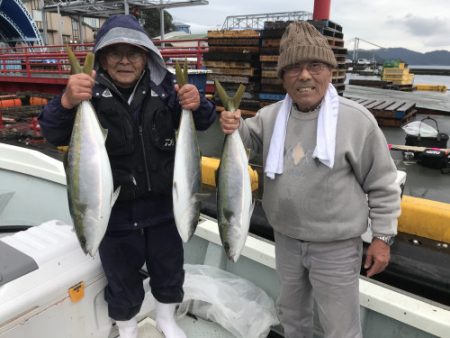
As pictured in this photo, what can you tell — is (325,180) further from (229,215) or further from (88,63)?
(88,63)

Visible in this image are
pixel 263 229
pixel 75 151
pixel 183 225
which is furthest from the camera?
pixel 263 229

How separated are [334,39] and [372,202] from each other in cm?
631

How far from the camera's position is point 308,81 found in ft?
5.57

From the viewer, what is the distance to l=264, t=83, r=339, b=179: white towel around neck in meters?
1.66

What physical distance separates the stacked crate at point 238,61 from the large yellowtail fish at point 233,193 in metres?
6.24

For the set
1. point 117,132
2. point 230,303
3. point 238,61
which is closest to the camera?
point 117,132

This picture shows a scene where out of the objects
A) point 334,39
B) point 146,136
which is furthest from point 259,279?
point 334,39

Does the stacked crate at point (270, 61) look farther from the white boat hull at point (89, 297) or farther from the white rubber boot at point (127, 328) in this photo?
the white rubber boot at point (127, 328)

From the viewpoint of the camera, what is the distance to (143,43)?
168 cm

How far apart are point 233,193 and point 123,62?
2.78ft

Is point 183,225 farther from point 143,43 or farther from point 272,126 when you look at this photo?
point 143,43

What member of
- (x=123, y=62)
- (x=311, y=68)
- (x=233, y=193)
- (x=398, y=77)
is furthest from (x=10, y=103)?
(x=398, y=77)

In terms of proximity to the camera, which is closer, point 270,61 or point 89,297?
point 89,297

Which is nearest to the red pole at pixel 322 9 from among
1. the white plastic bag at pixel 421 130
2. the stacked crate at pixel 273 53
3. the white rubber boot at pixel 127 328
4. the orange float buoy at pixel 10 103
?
the stacked crate at pixel 273 53
